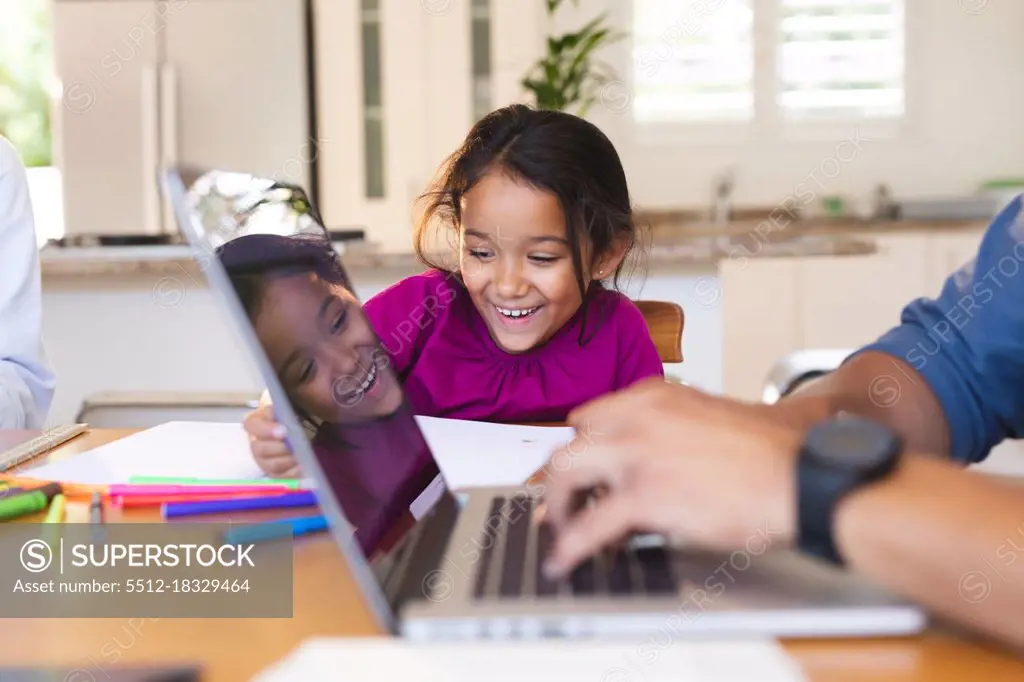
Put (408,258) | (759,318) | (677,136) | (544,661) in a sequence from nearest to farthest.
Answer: (544,661) < (408,258) < (759,318) < (677,136)

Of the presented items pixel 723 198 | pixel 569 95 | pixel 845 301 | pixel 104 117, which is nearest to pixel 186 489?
pixel 845 301

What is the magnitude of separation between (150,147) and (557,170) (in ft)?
10.0

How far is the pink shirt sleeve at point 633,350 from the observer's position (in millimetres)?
1432

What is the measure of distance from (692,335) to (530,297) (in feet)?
2.44

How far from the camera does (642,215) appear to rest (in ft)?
13.4

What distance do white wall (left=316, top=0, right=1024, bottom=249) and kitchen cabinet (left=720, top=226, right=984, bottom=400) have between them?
914 millimetres

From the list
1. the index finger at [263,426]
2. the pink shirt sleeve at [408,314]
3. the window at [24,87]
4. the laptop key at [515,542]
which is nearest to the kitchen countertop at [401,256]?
the pink shirt sleeve at [408,314]

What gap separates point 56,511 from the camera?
75cm

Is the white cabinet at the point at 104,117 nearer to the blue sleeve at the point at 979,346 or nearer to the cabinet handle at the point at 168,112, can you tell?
the cabinet handle at the point at 168,112

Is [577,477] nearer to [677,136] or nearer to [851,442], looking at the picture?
[851,442]

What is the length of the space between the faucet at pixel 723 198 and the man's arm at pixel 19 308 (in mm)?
3008

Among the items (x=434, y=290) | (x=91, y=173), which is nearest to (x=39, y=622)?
(x=434, y=290)

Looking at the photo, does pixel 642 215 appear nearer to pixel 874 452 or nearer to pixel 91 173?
pixel 91 173

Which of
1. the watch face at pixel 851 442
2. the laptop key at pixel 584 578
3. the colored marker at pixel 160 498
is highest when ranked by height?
the watch face at pixel 851 442
